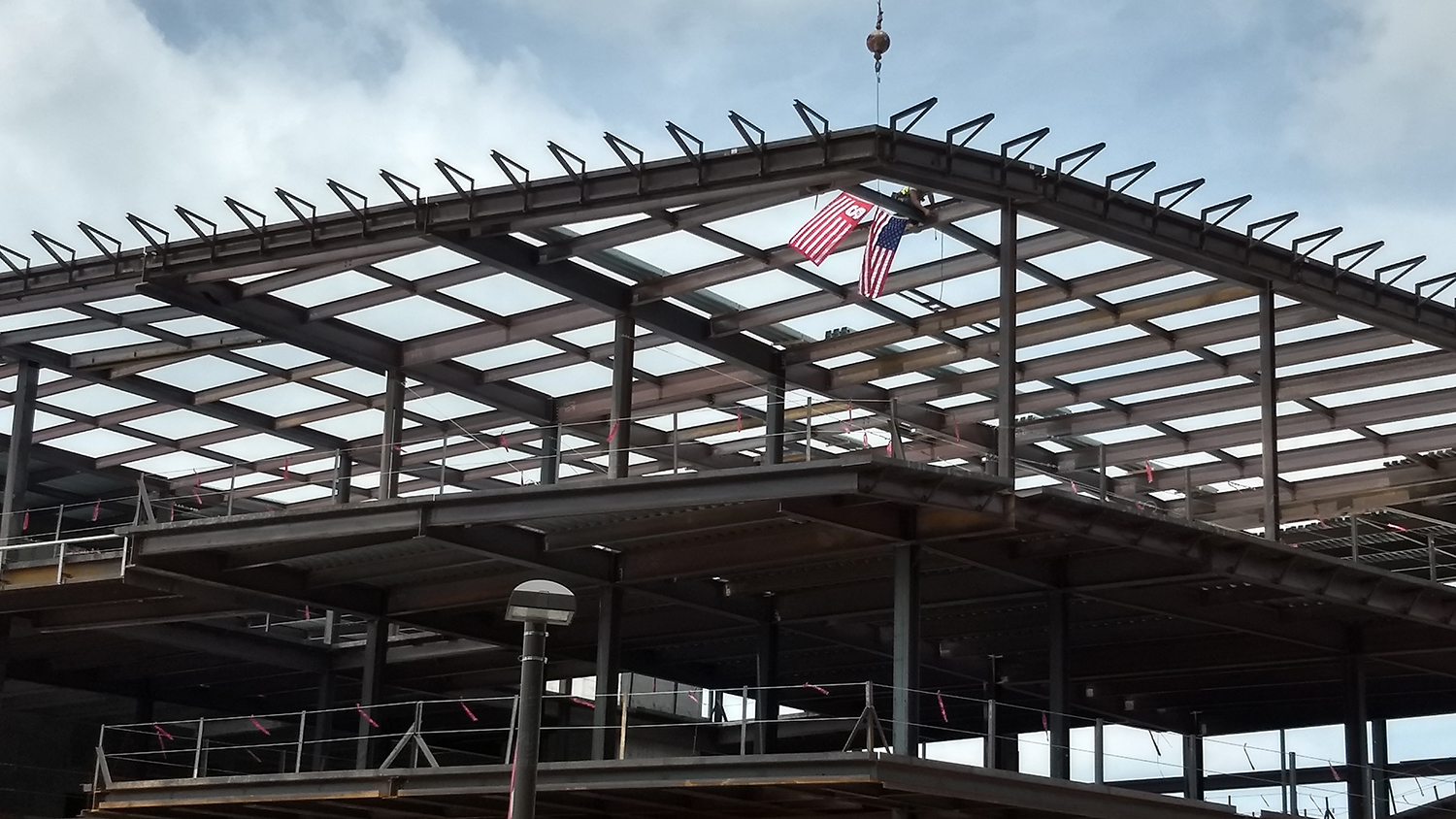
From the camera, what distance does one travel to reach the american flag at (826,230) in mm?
25797

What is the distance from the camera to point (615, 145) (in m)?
27.4

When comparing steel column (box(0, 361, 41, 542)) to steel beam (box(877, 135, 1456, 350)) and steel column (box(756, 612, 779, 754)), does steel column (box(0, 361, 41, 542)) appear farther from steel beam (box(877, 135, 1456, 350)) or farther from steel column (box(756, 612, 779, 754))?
steel beam (box(877, 135, 1456, 350))

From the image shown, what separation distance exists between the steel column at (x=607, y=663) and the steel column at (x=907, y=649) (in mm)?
5477

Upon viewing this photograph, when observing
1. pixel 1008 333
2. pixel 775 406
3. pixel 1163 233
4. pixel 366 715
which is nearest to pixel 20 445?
pixel 366 715

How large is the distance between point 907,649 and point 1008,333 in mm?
5234

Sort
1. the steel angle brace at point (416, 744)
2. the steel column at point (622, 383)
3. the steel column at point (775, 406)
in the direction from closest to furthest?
the steel angle brace at point (416, 744)
the steel column at point (622, 383)
the steel column at point (775, 406)

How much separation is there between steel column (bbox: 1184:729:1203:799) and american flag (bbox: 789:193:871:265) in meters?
11.2

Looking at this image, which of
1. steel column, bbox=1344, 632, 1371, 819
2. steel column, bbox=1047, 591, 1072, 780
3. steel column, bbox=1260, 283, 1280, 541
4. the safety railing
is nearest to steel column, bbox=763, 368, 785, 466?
the safety railing

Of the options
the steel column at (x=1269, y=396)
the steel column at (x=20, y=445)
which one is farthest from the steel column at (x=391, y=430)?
the steel column at (x=1269, y=396)

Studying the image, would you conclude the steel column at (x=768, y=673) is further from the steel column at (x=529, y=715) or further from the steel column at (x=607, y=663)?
the steel column at (x=529, y=715)

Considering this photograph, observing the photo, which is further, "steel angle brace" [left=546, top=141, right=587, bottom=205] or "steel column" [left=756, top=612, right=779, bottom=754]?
"steel column" [left=756, top=612, right=779, bottom=754]

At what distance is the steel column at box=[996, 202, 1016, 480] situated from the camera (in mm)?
27391

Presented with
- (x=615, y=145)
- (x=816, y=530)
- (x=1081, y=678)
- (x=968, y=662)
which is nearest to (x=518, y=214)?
→ (x=615, y=145)

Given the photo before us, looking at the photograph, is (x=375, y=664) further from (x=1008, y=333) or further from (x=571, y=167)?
(x=1008, y=333)
